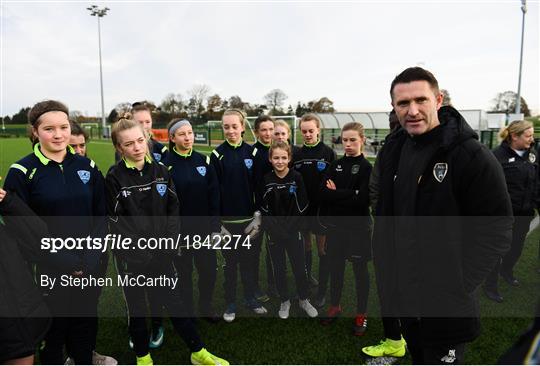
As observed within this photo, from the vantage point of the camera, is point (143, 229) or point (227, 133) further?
point (227, 133)

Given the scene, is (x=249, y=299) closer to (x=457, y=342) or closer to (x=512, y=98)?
(x=457, y=342)

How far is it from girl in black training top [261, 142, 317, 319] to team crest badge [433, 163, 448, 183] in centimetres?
175

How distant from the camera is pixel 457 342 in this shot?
5.83ft

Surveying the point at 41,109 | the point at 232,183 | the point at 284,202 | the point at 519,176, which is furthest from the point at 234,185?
the point at 519,176

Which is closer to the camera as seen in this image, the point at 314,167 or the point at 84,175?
the point at 84,175

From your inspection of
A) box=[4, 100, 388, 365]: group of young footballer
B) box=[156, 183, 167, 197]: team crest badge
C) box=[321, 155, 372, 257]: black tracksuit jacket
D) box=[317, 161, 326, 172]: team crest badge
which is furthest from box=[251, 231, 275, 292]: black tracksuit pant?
box=[156, 183, 167, 197]: team crest badge

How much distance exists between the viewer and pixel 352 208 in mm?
3213

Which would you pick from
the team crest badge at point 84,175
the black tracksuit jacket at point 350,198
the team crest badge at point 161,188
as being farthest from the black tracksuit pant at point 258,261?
the team crest badge at point 84,175

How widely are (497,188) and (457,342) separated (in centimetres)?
80

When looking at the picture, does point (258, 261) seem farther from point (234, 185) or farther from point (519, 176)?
point (519, 176)

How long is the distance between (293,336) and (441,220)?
2043 millimetres

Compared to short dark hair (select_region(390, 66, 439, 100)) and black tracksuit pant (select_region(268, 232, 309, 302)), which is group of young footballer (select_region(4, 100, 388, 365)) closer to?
black tracksuit pant (select_region(268, 232, 309, 302))

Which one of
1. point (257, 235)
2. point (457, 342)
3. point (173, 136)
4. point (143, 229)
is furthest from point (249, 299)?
point (457, 342)

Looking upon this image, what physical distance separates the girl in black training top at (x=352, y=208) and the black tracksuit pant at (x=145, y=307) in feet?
4.88
